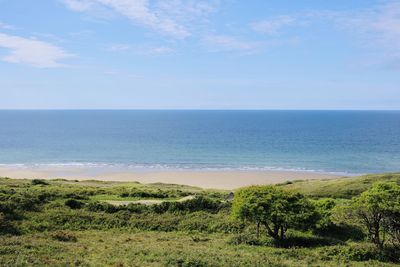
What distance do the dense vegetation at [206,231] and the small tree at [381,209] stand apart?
6cm

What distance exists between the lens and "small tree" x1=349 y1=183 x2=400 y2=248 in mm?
23734

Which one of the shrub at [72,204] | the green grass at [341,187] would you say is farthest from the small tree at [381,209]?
the shrub at [72,204]

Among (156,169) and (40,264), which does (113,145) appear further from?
(40,264)

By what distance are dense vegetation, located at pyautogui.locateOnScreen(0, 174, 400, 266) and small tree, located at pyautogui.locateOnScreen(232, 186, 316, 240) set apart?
0.22ft

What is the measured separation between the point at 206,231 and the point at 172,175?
4809 cm

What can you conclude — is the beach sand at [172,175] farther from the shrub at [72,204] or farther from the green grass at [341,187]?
the shrub at [72,204]

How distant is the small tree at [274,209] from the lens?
25.8 m

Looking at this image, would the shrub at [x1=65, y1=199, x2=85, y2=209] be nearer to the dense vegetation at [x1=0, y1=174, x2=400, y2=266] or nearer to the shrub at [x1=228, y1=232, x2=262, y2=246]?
the dense vegetation at [x1=0, y1=174, x2=400, y2=266]

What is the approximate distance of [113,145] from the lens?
5108 inches

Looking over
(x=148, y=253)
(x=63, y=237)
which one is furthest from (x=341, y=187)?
(x=63, y=237)

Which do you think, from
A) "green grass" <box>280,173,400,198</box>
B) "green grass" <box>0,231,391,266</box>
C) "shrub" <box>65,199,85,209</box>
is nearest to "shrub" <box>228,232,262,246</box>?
"green grass" <box>0,231,391,266</box>

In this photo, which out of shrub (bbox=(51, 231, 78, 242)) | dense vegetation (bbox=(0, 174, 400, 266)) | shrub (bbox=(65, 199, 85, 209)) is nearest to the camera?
dense vegetation (bbox=(0, 174, 400, 266))

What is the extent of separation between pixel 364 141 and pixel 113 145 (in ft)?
280

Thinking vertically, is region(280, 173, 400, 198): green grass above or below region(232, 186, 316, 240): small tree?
below
